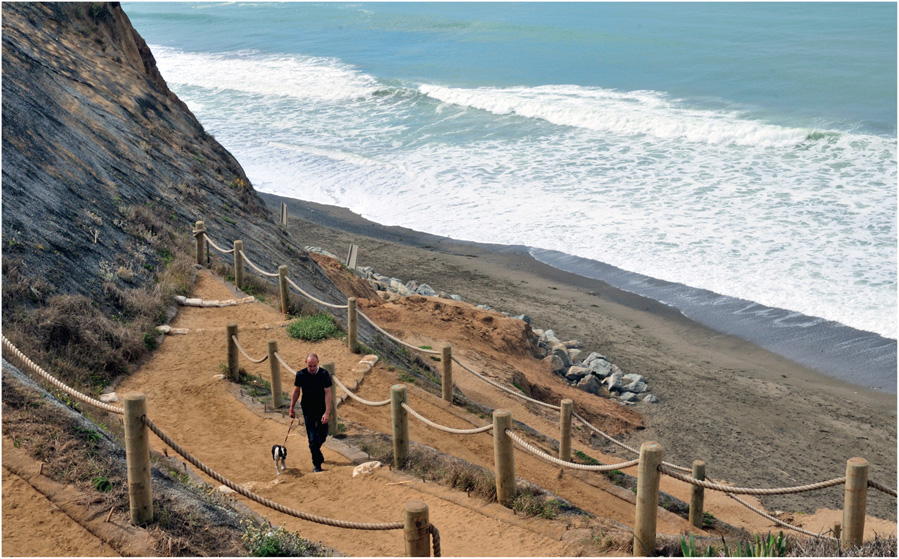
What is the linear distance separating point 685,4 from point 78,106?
79856mm

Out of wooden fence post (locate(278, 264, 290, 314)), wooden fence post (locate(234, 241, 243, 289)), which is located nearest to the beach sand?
wooden fence post (locate(278, 264, 290, 314))

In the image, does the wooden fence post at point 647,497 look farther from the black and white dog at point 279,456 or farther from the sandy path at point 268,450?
the black and white dog at point 279,456

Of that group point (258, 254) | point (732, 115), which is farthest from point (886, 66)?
point (258, 254)

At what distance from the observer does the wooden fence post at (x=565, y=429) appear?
385 inches

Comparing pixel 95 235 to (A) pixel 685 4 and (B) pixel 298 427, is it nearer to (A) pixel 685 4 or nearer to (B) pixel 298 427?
(B) pixel 298 427

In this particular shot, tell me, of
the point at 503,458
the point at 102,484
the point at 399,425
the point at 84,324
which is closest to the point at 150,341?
the point at 84,324

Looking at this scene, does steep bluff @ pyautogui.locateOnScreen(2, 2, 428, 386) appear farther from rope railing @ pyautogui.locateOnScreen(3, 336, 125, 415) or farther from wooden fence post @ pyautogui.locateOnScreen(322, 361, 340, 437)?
wooden fence post @ pyautogui.locateOnScreen(322, 361, 340, 437)

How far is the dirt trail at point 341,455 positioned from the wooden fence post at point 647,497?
0.78m

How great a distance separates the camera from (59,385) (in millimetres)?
6598

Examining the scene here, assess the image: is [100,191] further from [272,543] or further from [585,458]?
[272,543]

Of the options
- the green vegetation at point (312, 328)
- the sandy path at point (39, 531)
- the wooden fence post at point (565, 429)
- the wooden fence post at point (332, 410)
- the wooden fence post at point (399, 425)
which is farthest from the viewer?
the green vegetation at point (312, 328)

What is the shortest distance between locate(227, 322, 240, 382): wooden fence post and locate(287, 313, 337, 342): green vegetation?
1.70m

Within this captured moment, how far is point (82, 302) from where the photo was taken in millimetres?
10570

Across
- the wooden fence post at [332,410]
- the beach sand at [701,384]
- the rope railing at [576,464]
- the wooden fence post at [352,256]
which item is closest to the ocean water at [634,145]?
the beach sand at [701,384]
